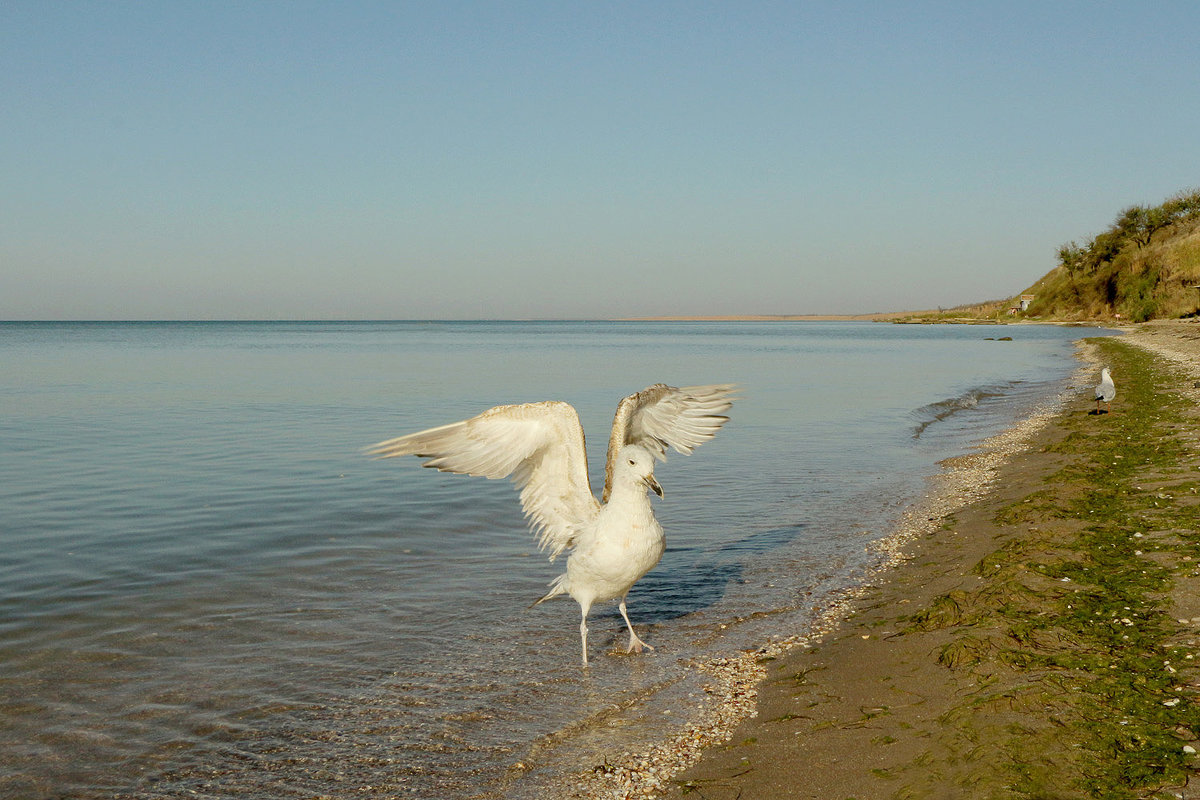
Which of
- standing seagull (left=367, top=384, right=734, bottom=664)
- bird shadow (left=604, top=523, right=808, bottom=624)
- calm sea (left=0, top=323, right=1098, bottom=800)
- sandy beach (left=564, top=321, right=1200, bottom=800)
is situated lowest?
bird shadow (left=604, top=523, right=808, bottom=624)

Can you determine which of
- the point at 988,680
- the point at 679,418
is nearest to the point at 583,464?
the point at 679,418

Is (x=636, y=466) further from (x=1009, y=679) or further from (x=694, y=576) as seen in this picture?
(x=694, y=576)

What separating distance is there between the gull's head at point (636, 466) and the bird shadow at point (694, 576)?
217 centimetres

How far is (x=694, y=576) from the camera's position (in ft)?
34.2

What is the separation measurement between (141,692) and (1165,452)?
14.2m

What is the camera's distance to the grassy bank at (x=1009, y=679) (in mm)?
4781

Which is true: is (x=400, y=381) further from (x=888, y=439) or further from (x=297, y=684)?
(x=297, y=684)

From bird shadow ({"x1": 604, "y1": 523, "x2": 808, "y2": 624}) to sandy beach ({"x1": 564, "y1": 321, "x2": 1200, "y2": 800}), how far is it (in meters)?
1.49

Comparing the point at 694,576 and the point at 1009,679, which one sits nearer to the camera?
the point at 1009,679

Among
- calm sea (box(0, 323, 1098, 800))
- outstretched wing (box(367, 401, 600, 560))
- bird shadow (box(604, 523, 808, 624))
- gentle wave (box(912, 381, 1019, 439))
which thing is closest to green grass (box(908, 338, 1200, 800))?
calm sea (box(0, 323, 1098, 800))

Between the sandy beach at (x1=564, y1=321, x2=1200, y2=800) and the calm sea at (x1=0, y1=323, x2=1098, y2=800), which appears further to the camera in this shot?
the calm sea at (x1=0, y1=323, x2=1098, y2=800)

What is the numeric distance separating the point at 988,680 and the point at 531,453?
14.2ft

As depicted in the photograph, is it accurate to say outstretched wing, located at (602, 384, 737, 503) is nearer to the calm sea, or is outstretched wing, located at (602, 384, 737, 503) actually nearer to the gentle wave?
the calm sea

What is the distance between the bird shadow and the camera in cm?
943
